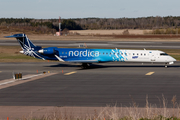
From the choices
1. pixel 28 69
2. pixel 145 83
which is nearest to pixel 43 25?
pixel 28 69

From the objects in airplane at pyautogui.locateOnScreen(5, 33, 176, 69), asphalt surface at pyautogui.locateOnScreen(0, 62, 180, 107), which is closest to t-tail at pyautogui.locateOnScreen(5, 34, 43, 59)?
airplane at pyautogui.locateOnScreen(5, 33, 176, 69)

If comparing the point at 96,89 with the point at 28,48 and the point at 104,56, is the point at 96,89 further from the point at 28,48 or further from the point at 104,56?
the point at 28,48

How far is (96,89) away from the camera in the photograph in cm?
2522

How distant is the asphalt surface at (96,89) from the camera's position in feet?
68.0

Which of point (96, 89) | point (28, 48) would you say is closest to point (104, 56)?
point (28, 48)

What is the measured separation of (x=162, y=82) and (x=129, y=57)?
1078 centimetres

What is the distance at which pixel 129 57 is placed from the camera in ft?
128

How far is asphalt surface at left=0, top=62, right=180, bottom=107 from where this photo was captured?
20734 millimetres

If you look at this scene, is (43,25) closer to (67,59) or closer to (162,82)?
(67,59)

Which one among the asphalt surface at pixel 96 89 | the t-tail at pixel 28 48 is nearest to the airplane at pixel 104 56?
the t-tail at pixel 28 48

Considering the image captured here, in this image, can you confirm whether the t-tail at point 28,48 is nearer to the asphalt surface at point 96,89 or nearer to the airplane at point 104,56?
the airplane at point 104,56

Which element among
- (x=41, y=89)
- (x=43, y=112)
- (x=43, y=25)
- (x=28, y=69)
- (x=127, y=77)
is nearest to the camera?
(x=43, y=112)

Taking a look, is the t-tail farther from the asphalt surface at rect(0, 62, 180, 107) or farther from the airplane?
the asphalt surface at rect(0, 62, 180, 107)

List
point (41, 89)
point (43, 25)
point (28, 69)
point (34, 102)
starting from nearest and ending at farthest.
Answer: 1. point (34, 102)
2. point (41, 89)
3. point (28, 69)
4. point (43, 25)
